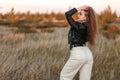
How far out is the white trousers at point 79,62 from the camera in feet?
22.0

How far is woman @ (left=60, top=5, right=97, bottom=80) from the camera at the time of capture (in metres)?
6.72

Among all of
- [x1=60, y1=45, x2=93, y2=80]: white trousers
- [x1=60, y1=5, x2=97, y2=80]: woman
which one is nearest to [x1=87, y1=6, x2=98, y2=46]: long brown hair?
[x1=60, y1=5, x2=97, y2=80]: woman

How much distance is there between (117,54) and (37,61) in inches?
111

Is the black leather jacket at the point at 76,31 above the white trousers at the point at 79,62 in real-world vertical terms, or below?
above

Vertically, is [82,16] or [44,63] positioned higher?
[82,16]

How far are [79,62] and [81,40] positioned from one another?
34 centimetres

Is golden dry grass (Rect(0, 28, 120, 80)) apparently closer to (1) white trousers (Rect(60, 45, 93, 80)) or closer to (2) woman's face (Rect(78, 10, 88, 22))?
(1) white trousers (Rect(60, 45, 93, 80))

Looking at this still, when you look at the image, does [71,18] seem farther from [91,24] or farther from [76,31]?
[91,24]

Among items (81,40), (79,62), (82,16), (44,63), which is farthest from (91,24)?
(44,63)

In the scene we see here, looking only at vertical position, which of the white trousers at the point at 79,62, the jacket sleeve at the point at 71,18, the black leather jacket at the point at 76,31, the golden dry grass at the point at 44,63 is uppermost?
the jacket sleeve at the point at 71,18

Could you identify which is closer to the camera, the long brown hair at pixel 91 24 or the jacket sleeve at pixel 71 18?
the jacket sleeve at pixel 71 18

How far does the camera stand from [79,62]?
674 cm

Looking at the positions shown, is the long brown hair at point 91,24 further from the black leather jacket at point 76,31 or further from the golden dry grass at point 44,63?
the golden dry grass at point 44,63

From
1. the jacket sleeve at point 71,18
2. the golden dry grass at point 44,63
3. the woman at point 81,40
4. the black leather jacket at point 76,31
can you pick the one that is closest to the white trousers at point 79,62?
the woman at point 81,40
